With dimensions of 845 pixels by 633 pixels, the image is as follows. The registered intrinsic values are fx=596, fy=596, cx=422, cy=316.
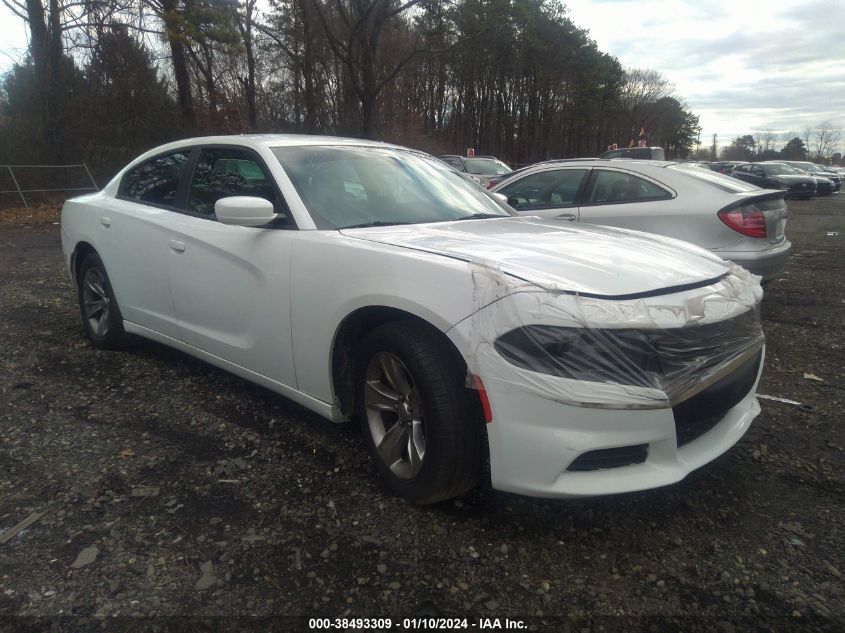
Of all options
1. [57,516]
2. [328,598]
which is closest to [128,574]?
[57,516]

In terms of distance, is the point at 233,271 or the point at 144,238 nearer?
the point at 233,271

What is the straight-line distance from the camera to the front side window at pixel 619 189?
5.68 meters

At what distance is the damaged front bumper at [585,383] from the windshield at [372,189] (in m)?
1.10

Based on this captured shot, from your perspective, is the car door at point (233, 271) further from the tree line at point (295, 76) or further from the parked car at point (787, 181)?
the parked car at point (787, 181)

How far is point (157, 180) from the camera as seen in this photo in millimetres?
3986

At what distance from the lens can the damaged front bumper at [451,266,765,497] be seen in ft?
6.52

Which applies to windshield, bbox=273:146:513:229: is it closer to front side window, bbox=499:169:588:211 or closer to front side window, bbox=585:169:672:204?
front side window, bbox=585:169:672:204

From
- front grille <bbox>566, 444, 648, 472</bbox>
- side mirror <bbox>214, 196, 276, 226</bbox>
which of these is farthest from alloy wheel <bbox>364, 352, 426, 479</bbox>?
side mirror <bbox>214, 196, 276, 226</bbox>

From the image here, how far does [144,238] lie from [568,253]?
2742 mm

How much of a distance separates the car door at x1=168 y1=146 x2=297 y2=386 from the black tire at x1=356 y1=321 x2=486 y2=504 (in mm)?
543

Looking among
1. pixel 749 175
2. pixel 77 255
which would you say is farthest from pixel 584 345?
pixel 749 175

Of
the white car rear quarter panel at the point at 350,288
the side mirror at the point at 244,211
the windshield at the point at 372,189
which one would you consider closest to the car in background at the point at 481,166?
the windshield at the point at 372,189

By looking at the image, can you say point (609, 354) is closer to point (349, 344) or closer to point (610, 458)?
point (610, 458)

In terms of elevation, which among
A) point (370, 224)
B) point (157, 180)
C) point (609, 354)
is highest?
point (157, 180)
